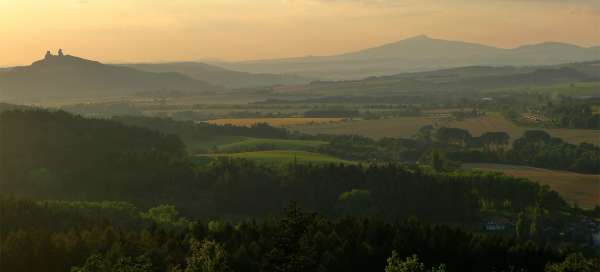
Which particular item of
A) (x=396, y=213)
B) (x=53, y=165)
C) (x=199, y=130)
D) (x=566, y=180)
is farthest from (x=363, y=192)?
(x=199, y=130)

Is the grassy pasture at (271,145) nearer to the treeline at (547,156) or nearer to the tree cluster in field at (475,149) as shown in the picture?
the tree cluster in field at (475,149)

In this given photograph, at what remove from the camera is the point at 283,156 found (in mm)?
132625

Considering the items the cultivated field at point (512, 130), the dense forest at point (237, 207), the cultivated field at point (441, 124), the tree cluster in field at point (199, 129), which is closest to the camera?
the dense forest at point (237, 207)

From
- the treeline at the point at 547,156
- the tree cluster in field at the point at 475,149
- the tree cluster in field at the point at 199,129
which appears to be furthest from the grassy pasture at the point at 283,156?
the tree cluster in field at the point at 199,129

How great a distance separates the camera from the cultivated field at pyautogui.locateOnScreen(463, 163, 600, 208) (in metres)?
103

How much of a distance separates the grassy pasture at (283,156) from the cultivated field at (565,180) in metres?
24.8

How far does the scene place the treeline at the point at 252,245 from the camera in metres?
57.6

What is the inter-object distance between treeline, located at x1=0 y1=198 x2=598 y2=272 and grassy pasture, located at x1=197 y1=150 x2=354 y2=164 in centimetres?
4607

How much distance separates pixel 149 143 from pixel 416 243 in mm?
79510

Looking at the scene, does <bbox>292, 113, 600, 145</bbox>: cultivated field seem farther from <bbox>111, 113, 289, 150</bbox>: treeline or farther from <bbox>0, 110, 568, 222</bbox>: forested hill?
<bbox>0, 110, 568, 222</bbox>: forested hill

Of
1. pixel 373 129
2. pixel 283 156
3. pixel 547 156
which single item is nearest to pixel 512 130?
pixel 373 129

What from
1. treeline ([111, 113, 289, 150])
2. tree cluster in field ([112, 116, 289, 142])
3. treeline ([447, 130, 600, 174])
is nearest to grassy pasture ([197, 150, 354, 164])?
treeline ([447, 130, 600, 174])

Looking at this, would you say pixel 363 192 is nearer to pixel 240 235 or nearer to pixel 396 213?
pixel 396 213

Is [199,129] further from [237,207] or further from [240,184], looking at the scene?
[237,207]
